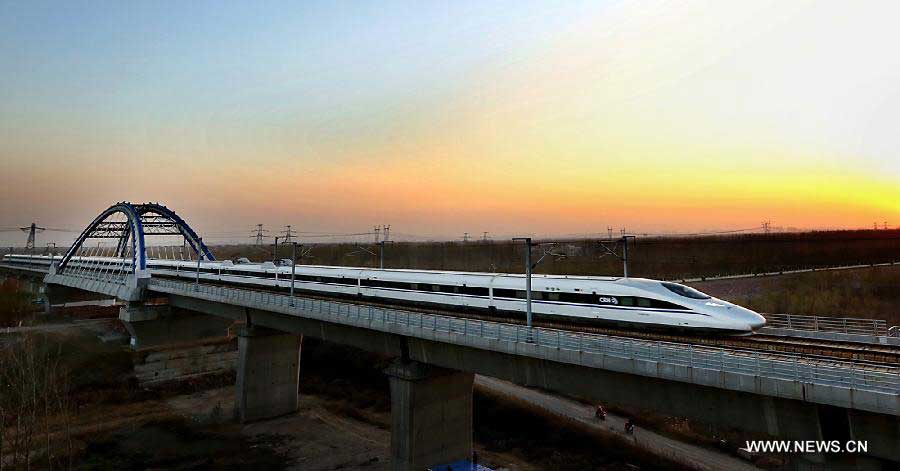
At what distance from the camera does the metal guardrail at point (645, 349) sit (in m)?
14.1

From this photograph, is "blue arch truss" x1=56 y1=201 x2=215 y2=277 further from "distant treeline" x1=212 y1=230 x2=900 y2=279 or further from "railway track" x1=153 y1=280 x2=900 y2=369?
"railway track" x1=153 y1=280 x2=900 y2=369

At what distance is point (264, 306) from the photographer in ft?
122

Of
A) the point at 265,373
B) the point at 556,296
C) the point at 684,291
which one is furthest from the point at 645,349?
the point at 265,373

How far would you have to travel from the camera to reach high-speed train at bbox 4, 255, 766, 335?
22.4 m

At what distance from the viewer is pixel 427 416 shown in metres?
27.9

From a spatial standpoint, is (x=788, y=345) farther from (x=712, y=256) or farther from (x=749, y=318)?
(x=712, y=256)

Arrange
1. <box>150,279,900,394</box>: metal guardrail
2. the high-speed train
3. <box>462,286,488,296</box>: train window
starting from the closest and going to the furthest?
<box>150,279,900,394</box>: metal guardrail, the high-speed train, <box>462,286,488,296</box>: train window

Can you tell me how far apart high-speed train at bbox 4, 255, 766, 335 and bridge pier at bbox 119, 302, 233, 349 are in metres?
24.6

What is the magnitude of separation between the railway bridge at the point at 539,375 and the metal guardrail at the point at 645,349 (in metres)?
0.04

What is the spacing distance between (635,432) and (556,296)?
1897 centimetres

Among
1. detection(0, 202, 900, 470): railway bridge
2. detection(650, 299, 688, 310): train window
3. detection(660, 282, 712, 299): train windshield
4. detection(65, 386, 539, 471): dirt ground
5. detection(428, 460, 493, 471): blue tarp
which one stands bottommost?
detection(65, 386, 539, 471): dirt ground

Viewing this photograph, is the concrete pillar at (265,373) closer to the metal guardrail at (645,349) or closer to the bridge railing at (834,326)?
the metal guardrail at (645,349)

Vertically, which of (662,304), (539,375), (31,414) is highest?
(662,304)

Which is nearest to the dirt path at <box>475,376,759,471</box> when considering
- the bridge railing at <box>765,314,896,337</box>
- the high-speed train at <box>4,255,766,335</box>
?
the bridge railing at <box>765,314,896,337</box>
